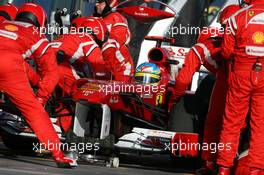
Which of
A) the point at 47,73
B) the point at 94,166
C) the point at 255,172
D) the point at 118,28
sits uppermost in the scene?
the point at 118,28

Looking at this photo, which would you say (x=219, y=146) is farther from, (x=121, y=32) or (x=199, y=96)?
(x=121, y=32)

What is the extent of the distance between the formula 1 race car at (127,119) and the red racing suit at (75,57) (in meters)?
0.47

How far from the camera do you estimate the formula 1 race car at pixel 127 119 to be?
35.6 ft

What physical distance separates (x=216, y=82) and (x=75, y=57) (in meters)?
2.06

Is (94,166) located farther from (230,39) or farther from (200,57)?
(230,39)

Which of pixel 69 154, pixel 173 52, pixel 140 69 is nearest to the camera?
pixel 69 154

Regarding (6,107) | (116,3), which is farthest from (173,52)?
(6,107)

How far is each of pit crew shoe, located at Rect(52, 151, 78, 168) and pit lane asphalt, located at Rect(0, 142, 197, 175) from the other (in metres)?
0.07

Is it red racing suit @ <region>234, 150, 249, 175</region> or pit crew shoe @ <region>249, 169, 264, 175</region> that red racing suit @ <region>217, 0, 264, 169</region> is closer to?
pit crew shoe @ <region>249, 169, 264, 175</region>

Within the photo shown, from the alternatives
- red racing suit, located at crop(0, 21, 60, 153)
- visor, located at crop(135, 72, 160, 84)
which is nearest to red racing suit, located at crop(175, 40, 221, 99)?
visor, located at crop(135, 72, 160, 84)

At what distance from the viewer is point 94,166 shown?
35.7 ft

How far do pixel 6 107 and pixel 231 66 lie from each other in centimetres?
290

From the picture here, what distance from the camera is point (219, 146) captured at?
32.8ft

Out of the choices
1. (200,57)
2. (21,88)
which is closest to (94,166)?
(21,88)
